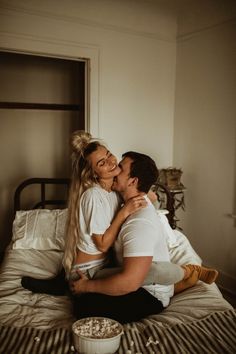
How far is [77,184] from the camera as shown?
6.63 ft

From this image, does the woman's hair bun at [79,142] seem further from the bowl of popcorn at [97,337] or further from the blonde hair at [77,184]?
the bowl of popcorn at [97,337]

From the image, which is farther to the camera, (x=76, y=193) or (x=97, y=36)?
(x=97, y=36)

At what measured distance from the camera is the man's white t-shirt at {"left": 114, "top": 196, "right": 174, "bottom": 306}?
1.67m

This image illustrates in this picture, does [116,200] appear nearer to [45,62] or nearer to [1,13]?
[1,13]

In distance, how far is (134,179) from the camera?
186 cm

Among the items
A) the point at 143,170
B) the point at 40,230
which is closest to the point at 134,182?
the point at 143,170

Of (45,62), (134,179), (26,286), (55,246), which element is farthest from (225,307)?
(45,62)

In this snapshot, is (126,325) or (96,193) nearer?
(126,325)

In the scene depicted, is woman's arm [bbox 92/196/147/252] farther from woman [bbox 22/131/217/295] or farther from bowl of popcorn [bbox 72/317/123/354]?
bowl of popcorn [bbox 72/317/123/354]

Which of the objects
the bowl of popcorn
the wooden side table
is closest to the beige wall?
the wooden side table

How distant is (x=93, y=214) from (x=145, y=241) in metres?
0.32

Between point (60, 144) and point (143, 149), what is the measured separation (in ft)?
3.47

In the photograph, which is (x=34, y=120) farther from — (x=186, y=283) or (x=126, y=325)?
(x=126, y=325)

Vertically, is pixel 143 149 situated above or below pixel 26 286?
above
